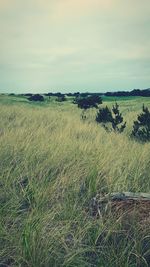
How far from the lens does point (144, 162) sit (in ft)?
23.8

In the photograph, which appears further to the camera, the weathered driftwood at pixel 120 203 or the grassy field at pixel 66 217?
the weathered driftwood at pixel 120 203

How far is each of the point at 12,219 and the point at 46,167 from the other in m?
1.97

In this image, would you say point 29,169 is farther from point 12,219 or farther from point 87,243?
point 87,243

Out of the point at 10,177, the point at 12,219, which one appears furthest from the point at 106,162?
the point at 12,219

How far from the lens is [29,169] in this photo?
20.2 feet

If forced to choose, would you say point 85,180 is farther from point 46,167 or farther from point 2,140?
point 2,140

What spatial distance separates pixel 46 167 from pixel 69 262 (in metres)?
2.90

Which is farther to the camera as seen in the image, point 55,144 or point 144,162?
point 55,144

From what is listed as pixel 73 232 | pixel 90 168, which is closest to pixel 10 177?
pixel 90 168

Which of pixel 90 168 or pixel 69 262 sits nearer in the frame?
pixel 69 262

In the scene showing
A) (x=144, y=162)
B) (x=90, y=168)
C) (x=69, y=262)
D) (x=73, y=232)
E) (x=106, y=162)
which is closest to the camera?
(x=69, y=262)

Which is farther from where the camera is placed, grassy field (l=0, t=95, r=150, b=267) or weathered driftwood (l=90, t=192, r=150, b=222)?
weathered driftwood (l=90, t=192, r=150, b=222)

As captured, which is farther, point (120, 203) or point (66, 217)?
point (120, 203)

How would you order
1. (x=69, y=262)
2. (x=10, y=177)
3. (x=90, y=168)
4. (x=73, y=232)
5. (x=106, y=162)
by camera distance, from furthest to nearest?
(x=106, y=162) → (x=90, y=168) → (x=10, y=177) → (x=73, y=232) → (x=69, y=262)
